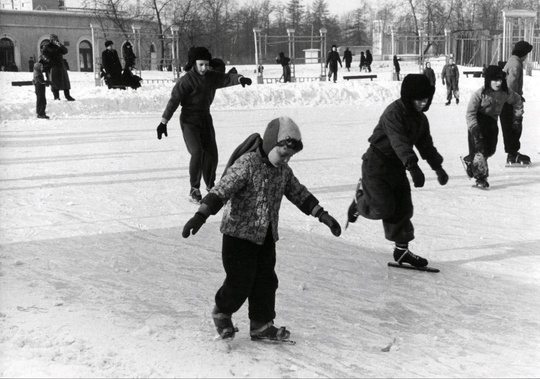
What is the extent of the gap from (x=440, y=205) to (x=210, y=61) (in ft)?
9.46

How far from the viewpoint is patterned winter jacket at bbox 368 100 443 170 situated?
5.03m

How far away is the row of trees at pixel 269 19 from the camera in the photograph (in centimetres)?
4575

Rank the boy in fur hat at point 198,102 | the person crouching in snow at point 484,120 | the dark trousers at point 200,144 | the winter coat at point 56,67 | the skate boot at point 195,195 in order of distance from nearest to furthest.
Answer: the boy in fur hat at point 198,102
the dark trousers at point 200,144
the skate boot at point 195,195
the person crouching in snow at point 484,120
the winter coat at point 56,67

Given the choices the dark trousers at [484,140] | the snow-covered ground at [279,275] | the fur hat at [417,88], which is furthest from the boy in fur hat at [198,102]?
the dark trousers at [484,140]

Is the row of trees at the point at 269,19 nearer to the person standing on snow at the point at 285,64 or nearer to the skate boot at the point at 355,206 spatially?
the person standing on snow at the point at 285,64

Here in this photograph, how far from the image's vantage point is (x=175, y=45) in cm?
2831

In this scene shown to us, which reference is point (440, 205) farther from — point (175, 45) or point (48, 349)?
point (175, 45)

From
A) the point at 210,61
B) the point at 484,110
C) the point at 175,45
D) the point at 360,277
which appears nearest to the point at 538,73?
the point at 175,45

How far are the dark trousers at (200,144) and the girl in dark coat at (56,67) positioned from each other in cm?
1255

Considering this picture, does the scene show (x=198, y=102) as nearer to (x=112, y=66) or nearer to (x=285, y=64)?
(x=112, y=66)

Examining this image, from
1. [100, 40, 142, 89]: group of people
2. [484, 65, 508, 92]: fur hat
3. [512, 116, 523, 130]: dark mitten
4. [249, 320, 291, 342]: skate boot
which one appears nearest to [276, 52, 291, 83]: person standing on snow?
[100, 40, 142, 89]: group of people

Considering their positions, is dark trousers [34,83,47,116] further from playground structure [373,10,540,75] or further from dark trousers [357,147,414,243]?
playground structure [373,10,540,75]

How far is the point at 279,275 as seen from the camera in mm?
5098

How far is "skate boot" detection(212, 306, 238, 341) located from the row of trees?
31.5m
